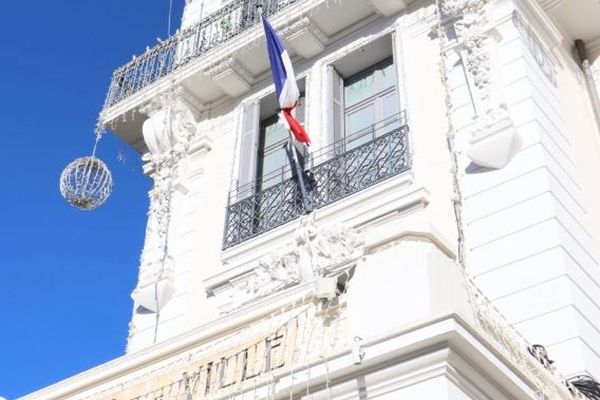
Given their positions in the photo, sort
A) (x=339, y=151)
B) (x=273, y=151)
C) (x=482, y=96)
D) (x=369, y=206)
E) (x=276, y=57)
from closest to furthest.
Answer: (x=482, y=96) → (x=369, y=206) → (x=339, y=151) → (x=276, y=57) → (x=273, y=151)

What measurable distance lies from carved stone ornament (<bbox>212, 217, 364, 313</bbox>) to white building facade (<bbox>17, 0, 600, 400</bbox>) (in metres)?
0.02

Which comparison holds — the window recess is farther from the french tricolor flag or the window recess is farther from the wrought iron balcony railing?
the french tricolor flag

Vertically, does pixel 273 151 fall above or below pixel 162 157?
below

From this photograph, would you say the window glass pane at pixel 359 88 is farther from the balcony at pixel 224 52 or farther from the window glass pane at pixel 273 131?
the window glass pane at pixel 273 131

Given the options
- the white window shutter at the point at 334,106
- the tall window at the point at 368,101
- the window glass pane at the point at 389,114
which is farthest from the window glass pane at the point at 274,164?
the window glass pane at the point at 389,114

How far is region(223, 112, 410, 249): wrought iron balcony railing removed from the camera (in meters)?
8.74

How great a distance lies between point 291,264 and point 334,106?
92.2 inches

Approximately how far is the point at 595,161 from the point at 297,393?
199 inches

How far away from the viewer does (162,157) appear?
35.9 feet

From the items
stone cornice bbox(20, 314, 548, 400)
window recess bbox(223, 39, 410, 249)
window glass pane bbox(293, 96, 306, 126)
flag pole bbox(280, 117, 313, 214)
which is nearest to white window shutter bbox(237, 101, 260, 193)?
window recess bbox(223, 39, 410, 249)

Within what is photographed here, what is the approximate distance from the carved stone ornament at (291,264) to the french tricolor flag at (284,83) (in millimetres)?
1099

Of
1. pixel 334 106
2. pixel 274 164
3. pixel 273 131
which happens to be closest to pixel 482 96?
pixel 334 106

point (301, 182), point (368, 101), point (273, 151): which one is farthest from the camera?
point (273, 151)

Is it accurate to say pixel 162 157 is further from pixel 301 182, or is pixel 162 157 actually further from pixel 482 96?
pixel 482 96
